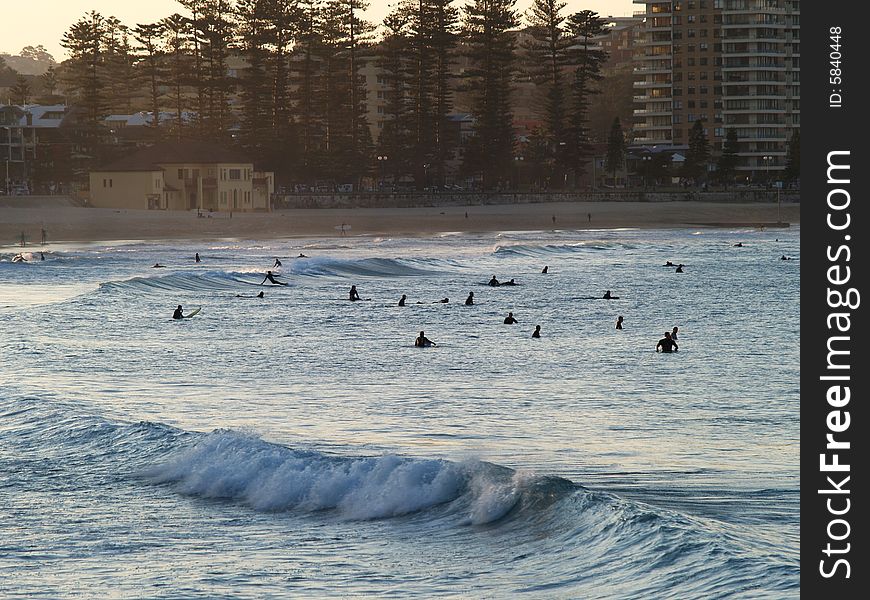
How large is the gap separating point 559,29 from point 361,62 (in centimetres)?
1818

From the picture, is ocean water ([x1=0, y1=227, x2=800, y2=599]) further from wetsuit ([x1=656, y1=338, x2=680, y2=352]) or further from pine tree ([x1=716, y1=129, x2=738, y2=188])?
pine tree ([x1=716, y1=129, x2=738, y2=188])

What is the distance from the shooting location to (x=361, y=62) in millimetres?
93188

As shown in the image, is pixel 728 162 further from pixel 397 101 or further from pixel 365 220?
pixel 365 220

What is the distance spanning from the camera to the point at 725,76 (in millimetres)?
132000

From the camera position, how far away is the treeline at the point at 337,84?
90750 millimetres

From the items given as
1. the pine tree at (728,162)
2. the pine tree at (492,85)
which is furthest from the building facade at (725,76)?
the pine tree at (492,85)

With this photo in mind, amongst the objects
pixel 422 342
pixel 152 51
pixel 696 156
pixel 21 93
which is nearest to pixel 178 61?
pixel 152 51

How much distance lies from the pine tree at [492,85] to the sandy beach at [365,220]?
4.38 m

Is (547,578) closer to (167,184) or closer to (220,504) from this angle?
(220,504)

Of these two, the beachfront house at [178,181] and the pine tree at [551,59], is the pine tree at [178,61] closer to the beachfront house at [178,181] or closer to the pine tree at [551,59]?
the beachfront house at [178,181]

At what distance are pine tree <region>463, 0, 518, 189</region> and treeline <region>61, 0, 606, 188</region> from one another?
9 centimetres

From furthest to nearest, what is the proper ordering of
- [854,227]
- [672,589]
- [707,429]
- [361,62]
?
1. [361,62]
2. [707,429]
3. [672,589]
4. [854,227]

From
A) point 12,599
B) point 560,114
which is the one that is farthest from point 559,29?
point 12,599

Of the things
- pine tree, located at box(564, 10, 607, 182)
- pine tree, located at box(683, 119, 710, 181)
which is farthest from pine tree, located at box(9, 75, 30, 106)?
pine tree, located at box(683, 119, 710, 181)
